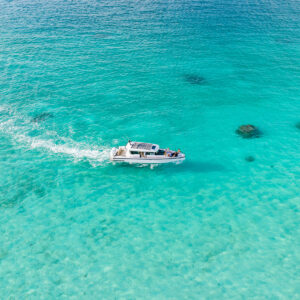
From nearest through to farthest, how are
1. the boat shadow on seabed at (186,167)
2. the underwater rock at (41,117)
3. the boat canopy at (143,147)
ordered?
the boat canopy at (143,147), the boat shadow on seabed at (186,167), the underwater rock at (41,117)

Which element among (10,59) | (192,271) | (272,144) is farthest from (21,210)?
(10,59)

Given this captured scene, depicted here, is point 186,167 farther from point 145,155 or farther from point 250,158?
point 250,158

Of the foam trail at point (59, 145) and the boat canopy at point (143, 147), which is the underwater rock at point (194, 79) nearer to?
the boat canopy at point (143, 147)

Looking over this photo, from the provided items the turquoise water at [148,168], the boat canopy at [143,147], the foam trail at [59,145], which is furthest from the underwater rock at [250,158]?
the foam trail at [59,145]

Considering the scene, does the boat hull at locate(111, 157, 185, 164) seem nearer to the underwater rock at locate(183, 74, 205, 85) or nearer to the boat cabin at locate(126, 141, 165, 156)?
the boat cabin at locate(126, 141, 165, 156)

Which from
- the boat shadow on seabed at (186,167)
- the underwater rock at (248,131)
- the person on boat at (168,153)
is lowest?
the boat shadow on seabed at (186,167)

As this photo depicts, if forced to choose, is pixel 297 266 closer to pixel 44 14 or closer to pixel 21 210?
pixel 21 210
